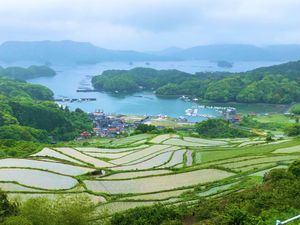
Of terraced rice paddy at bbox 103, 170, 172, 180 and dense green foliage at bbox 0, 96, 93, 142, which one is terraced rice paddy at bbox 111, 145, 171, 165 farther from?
dense green foliage at bbox 0, 96, 93, 142

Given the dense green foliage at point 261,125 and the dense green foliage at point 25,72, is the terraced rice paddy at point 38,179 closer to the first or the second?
the dense green foliage at point 261,125

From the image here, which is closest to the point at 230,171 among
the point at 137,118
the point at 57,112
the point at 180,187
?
the point at 180,187

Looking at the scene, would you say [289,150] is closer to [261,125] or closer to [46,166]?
[46,166]

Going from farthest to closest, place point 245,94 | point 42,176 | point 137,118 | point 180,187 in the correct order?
point 245,94 < point 137,118 < point 42,176 < point 180,187

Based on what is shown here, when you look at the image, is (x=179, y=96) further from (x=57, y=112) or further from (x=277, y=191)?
(x=277, y=191)

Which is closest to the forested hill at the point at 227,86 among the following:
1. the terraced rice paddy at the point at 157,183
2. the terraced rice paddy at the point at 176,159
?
the terraced rice paddy at the point at 176,159

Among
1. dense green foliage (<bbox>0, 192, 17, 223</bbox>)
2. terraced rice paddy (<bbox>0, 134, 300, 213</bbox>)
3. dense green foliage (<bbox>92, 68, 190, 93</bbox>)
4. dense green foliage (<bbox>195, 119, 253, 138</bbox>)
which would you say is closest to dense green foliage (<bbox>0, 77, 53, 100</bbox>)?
dense green foliage (<bbox>92, 68, 190, 93</bbox>)
